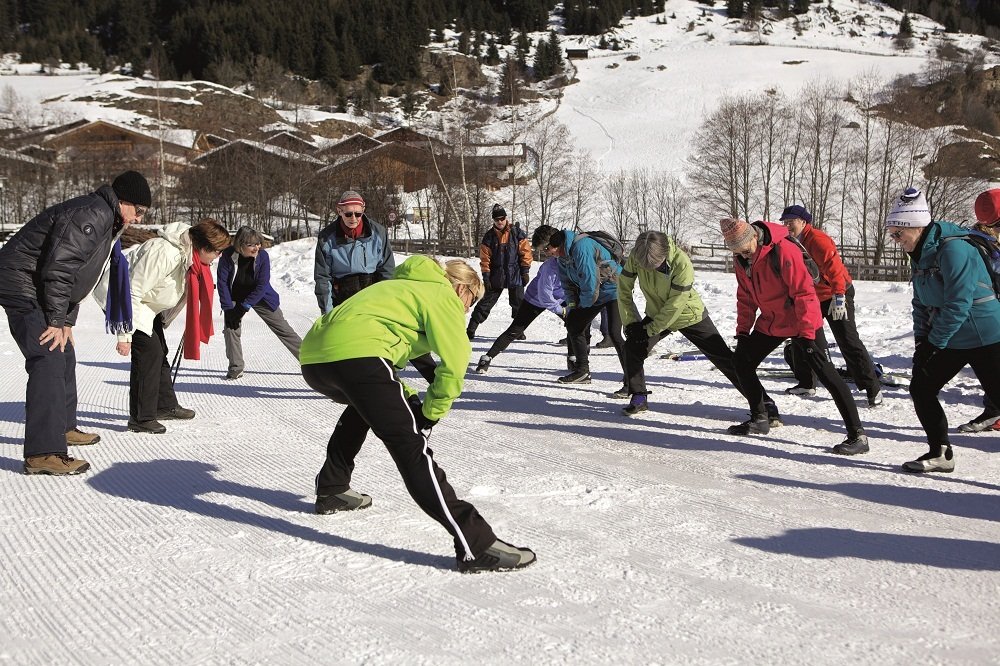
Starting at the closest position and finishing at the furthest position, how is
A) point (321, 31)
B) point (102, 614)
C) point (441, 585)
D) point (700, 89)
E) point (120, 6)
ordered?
point (102, 614) < point (441, 585) < point (700, 89) < point (321, 31) < point (120, 6)

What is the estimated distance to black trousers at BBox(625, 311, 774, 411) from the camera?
21.6 ft

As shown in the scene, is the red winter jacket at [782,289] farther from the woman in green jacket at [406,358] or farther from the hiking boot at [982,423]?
the woman in green jacket at [406,358]

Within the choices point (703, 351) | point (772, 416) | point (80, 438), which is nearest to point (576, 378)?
point (703, 351)

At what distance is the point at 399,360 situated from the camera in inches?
147

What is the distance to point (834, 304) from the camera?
23.3ft

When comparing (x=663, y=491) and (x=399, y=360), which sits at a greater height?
(x=399, y=360)

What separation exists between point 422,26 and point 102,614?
120m

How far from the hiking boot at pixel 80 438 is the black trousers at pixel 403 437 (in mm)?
3074

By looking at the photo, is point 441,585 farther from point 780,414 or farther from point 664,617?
point 780,414

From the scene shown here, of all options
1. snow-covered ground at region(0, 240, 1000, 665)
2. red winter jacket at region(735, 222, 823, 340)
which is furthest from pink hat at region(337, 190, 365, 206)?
red winter jacket at region(735, 222, 823, 340)

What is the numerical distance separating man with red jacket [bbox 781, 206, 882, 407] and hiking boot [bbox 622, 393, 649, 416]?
136 cm

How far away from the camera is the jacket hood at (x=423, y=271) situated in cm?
367

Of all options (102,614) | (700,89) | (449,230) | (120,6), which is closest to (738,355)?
(102,614)

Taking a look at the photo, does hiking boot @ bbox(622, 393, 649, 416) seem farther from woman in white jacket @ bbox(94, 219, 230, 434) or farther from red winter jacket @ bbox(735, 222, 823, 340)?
woman in white jacket @ bbox(94, 219, 230, 434)
